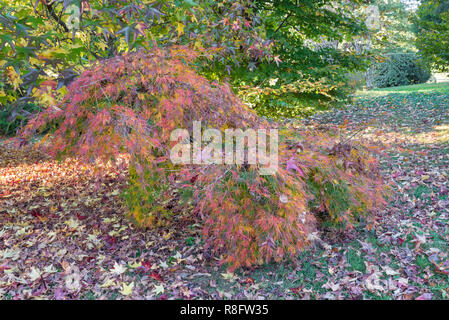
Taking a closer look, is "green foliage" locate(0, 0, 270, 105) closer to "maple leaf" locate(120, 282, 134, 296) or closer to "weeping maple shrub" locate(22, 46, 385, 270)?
"weeping maple shrub" locate(22, 46, 385, 270)

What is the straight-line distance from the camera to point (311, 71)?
646cm

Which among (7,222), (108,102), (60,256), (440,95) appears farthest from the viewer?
(440,95)

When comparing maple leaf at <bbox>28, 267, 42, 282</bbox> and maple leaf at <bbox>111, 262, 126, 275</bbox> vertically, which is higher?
maple leaf at <bbox>111, 262, 126, 275</bbox>

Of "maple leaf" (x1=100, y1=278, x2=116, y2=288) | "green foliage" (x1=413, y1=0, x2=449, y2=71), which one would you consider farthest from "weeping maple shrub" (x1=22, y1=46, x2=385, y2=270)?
"green foliage" (x1=413, y1=0, x2=449, y2=71)

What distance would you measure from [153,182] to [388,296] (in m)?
2.47

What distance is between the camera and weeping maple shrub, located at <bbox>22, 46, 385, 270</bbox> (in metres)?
2.96

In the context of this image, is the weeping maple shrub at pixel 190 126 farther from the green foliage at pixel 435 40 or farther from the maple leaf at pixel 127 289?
the green foliage at pixel 435 40

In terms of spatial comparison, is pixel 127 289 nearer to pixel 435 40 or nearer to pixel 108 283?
pixel 108 283

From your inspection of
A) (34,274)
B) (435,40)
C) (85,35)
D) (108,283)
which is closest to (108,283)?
(108,283)

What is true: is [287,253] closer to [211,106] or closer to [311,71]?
[211,106]

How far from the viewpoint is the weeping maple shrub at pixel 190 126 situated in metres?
2.96

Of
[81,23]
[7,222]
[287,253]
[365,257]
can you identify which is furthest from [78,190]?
[365,257]

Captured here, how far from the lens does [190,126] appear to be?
3.32 m
